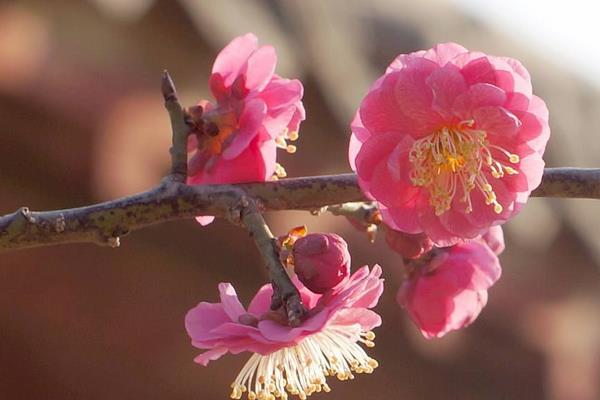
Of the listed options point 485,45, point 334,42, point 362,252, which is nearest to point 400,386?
point 362,252

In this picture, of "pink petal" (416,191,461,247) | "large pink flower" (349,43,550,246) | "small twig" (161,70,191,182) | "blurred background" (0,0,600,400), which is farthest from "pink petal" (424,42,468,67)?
"blurred background" (0,0,600,400)

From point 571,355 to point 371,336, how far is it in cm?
239

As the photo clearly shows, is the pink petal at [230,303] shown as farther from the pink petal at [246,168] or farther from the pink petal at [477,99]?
the pink petal at [477,99]

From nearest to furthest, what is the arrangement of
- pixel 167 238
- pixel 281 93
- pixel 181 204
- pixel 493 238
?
pixel 181 204 < pixel 281 93 < pixel 493 238 < pixel 167 238

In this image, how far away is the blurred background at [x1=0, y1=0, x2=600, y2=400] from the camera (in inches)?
96.0

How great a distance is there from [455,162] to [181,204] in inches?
11.5

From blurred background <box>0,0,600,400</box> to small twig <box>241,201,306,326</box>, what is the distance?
1.55 m

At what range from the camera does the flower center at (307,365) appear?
1.04m

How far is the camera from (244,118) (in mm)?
1076

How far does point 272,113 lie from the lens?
107 centimetres

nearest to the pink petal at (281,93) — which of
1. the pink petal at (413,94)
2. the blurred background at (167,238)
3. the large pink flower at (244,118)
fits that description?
the large pink flower at (244,118)

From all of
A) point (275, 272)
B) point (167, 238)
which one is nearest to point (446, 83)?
point (275, 272)

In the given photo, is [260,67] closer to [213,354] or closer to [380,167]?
[380,167]

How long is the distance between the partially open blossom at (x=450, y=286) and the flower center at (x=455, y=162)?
5.8 inches
